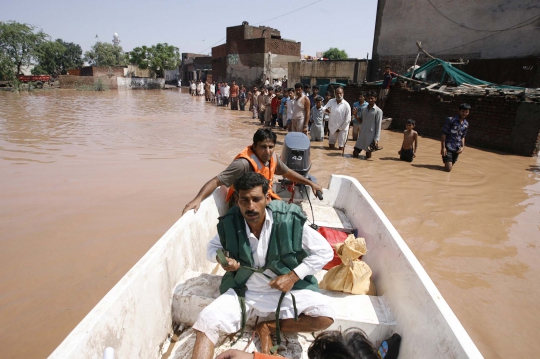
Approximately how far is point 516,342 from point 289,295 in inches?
75.9

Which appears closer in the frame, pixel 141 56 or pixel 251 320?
pixel 251 320

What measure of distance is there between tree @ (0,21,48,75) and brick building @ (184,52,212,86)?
1794cm

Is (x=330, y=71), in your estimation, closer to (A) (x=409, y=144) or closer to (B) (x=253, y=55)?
(B) (x=253, y=55)

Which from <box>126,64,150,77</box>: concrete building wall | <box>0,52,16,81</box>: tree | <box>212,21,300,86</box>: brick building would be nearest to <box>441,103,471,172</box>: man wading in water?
<box>212,21,300,86</box>: brick building

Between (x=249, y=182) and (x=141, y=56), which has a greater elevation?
(x=141, y=56)

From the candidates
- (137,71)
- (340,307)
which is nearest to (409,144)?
(340,307)

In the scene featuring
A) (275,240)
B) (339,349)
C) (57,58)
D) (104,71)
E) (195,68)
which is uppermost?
(57,58)

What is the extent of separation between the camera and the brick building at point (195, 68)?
4008cm

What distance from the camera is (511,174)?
681 centimetres

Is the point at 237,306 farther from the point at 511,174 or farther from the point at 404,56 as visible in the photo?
the point at 404,56

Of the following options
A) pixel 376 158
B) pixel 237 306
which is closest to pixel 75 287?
pixel 237 306

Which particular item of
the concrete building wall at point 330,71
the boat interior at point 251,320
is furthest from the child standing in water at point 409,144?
the concrete building wall at point 330,71

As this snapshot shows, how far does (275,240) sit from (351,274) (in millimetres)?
799

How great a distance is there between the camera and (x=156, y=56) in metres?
41.3
